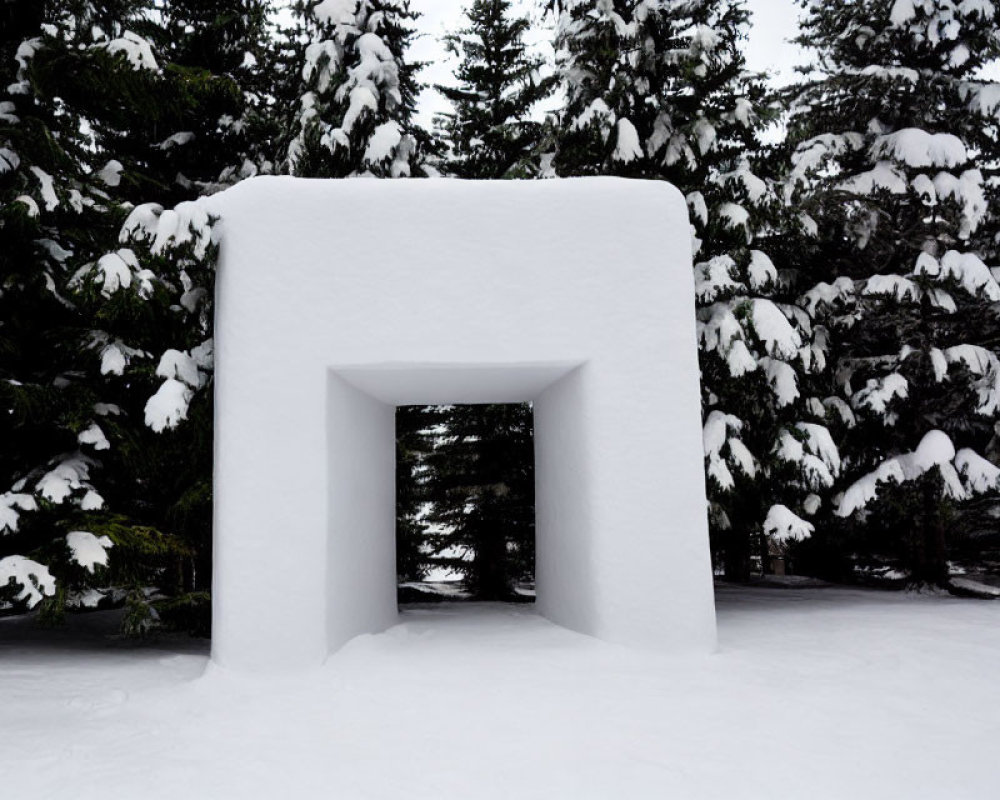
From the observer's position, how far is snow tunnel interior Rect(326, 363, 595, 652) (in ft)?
18.8

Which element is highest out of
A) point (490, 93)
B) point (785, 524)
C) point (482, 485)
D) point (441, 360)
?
point (490, 93)

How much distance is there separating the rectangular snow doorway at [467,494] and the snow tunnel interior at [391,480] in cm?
265

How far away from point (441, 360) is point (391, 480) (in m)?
2.30

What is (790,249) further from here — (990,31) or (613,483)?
(613,483)

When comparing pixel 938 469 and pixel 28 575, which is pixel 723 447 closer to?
pixel 938 469

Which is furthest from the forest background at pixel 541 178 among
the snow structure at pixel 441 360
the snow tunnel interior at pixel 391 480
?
the snow tunnel interior at pixel 391 480

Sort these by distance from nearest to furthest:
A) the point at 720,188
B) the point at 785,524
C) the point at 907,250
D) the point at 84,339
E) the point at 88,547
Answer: the point at 88,547, the point at 84,339, the point at 785,524, the point at 720,188, the point at 907,250

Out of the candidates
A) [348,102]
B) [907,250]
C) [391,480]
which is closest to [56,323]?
[391,480]

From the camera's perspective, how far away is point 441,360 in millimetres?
5680

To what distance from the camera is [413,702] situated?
4.63 m

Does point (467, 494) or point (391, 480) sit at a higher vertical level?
point (391, 480)

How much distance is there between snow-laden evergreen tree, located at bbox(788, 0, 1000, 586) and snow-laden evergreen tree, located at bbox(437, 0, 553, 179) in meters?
4.14

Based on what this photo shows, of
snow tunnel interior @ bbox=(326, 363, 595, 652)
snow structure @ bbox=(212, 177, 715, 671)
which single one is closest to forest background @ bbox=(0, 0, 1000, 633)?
snow structure @ bbox=(212, 177, 715, 671)

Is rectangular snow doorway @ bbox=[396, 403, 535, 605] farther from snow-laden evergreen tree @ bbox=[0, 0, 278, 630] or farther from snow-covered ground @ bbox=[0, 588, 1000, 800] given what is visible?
snow-covered ground @ bbox=[0, 588, 1000, 800]
